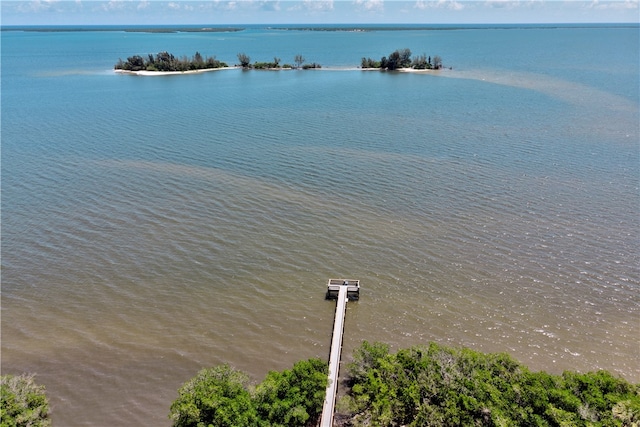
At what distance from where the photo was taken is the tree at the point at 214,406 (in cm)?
1324

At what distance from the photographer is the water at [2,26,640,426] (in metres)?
18.4

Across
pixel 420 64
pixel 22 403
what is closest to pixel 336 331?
pixel 22 403

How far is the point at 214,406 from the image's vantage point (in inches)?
530

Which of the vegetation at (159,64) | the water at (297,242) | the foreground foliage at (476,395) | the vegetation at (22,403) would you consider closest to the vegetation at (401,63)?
the vegetation at (159,64)

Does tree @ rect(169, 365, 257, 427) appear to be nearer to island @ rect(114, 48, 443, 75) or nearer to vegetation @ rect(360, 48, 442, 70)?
island @ rect(114, 48, 443, 75)

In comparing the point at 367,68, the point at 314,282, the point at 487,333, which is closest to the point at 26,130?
the point at 314,282

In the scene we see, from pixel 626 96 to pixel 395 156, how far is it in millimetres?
43683

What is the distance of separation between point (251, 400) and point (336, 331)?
5494mm

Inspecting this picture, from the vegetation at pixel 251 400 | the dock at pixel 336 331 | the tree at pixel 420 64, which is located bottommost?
the dock at pixel 336 331

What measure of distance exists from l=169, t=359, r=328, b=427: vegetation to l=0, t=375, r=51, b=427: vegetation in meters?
4.71

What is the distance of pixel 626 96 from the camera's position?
202ft

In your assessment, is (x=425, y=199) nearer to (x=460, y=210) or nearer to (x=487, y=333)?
(x=460, y=210)

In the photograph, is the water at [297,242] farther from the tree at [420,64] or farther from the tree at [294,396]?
the tree at [420,64]

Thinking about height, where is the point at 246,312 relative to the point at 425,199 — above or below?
below
